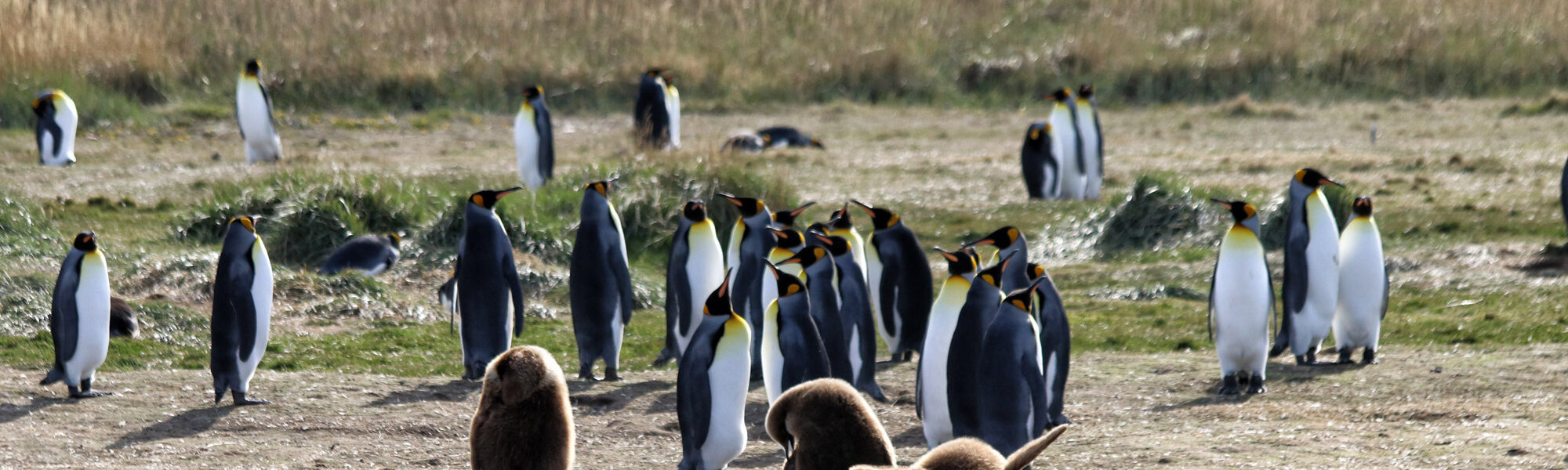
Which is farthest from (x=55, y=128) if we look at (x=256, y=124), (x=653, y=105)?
(x=653, y=105)

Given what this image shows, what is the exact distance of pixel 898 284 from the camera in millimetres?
7789

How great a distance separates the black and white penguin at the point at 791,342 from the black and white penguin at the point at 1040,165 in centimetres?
762

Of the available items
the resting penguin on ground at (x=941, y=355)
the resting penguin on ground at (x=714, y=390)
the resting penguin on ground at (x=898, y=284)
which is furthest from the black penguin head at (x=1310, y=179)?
the resting penguin on ground at (x=714, y=390)

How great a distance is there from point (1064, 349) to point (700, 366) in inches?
59.3

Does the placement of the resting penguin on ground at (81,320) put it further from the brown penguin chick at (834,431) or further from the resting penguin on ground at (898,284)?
the brown penguin chick at (834,431)

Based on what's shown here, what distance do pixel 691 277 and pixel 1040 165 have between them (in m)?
6.42

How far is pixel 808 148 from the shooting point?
1666 cm

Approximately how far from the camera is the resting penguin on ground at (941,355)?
5734mm

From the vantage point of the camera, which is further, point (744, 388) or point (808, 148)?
point (808, 148)

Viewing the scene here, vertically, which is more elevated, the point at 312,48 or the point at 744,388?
the point at 312,48

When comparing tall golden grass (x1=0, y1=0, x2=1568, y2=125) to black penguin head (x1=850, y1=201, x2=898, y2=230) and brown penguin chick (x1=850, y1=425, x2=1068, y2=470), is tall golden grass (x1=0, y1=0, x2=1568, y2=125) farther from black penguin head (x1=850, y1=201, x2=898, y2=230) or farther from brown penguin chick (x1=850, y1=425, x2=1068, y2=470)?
brown penguin chick (x1=850, y1=425, x2=1068, y2=470)

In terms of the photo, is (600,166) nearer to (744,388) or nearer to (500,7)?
(744,388)

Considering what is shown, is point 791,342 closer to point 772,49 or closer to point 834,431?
point 834,431

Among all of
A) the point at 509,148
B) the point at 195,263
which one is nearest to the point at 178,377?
the point at 195,263
